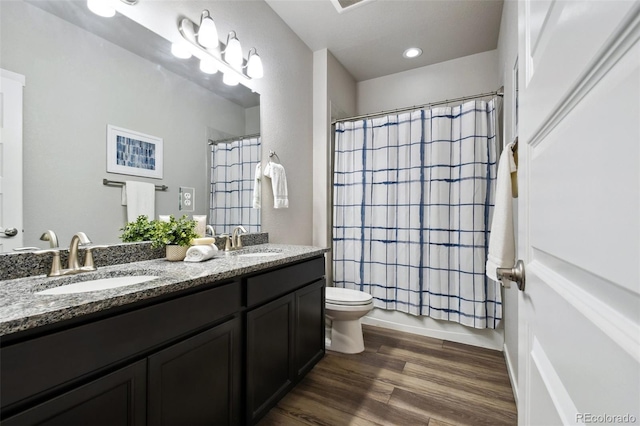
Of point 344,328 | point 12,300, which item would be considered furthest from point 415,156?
point 12,300

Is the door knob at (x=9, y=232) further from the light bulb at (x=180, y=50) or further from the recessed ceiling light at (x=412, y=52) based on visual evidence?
Answer: the recessed ceiling light at (x=412, y=52)

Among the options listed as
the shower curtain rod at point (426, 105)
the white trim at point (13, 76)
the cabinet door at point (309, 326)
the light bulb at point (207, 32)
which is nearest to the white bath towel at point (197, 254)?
the cabinet door at point (309, 326)

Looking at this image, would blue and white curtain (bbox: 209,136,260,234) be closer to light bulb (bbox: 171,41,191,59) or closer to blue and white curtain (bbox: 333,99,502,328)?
light bulb (bbox: 171,41,191,59)

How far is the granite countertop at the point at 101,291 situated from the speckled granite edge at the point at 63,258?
1.3 inches

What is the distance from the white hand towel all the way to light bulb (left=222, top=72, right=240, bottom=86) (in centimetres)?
57

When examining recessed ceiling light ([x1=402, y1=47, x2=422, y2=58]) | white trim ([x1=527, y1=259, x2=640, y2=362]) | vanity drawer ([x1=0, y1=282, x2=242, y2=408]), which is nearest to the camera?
white trim ([x1=527, y1=259, x2=640, y2=362])

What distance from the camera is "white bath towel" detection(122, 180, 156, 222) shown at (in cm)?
135

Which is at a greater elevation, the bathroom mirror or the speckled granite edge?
the bathroom mirror

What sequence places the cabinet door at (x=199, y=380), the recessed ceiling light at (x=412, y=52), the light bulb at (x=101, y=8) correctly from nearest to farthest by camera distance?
the cabinet door at (x=199, y=380), the light bulb at (x=101, y=8), the recessed ceiling light at (x=412, y=52)

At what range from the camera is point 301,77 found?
2566mm

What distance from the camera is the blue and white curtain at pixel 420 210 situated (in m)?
2.24

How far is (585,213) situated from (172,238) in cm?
150

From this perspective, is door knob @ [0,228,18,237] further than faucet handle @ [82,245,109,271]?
No

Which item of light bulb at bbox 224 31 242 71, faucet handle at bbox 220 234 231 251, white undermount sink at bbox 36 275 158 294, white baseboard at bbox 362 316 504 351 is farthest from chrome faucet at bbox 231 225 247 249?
white baseboard at bbox 362 316 504 351
